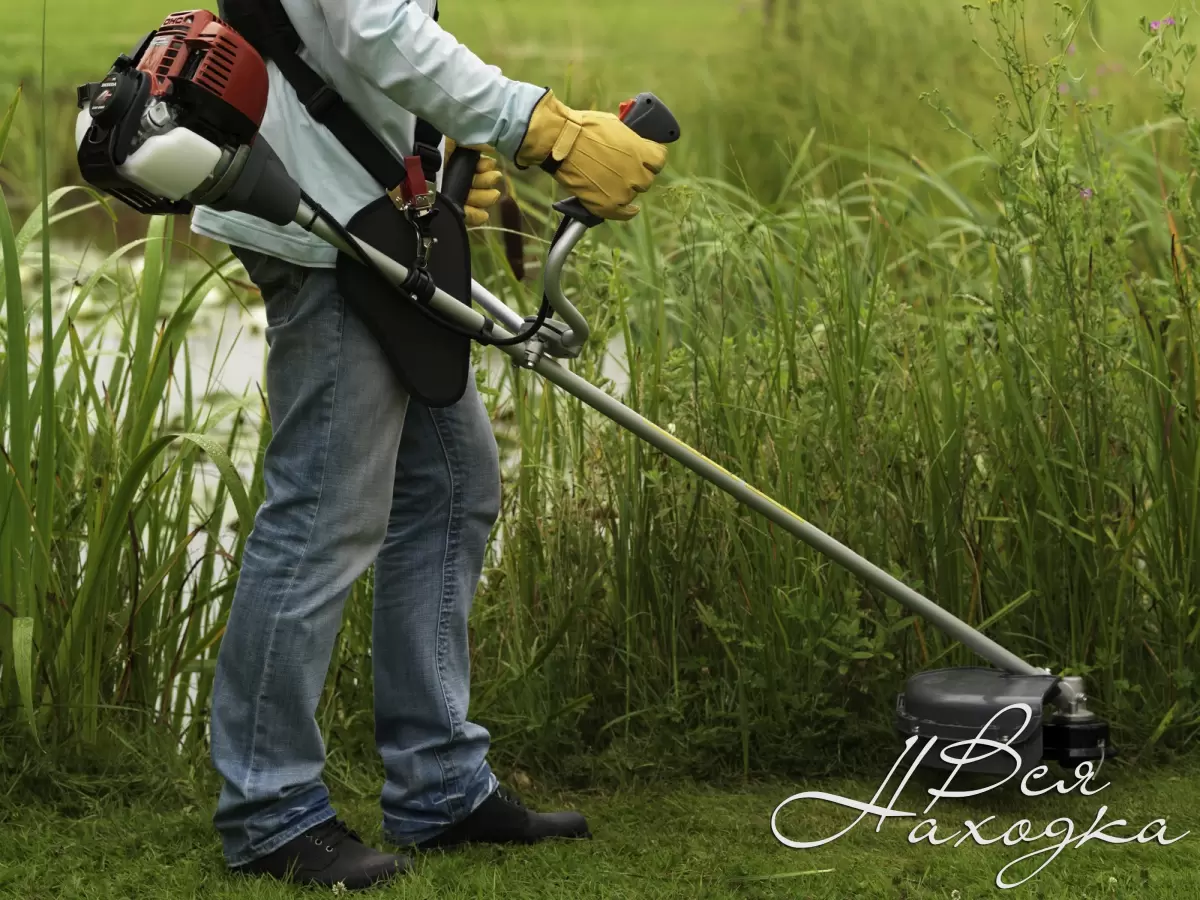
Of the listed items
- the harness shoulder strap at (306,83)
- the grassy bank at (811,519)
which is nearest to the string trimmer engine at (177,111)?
the harness shoulder strap at (306,83)

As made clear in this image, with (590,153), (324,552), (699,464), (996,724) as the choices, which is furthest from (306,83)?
(996,724)

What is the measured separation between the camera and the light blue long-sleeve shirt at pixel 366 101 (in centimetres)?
206

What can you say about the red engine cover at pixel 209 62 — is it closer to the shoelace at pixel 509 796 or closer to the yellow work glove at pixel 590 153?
the yellow work glove at pixel 590 153

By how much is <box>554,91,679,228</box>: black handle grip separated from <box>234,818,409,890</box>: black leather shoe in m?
0.95

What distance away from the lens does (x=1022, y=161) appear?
277cm

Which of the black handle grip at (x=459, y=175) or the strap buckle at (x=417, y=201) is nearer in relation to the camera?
the strap buckle at (x=417, y=201)

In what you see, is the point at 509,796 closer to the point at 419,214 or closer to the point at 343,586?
the point at 343,586

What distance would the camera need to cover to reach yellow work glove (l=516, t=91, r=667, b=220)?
2.15 m

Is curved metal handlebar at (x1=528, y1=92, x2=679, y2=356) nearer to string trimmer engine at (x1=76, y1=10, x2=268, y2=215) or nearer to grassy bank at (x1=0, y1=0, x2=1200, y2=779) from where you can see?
string trimmer engine at (x1=76, y1=10, x2=268, y2=215)

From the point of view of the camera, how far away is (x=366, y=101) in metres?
2.19

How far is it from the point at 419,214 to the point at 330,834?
0.90m

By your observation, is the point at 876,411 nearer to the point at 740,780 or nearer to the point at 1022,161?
the point at 1022,161

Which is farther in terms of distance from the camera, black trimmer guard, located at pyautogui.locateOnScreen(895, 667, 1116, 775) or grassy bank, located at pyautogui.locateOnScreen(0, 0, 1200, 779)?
grassy bank, located at pyautogui.locateOnScreen(0, 0, 1200, 779)

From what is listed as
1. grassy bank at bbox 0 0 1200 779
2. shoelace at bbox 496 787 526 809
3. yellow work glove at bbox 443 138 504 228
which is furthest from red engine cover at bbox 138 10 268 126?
shoelace at bbox 496 787 526 809
